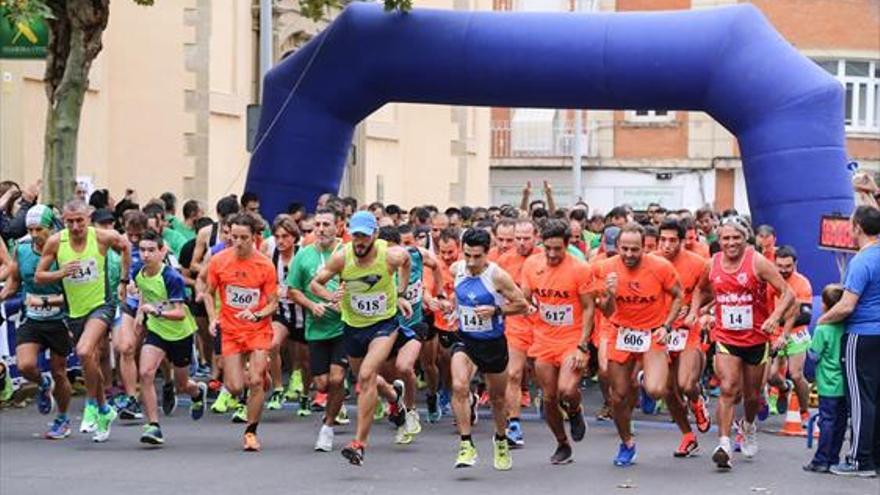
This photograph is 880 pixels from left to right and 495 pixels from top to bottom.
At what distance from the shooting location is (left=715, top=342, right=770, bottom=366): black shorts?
1376 centimetres

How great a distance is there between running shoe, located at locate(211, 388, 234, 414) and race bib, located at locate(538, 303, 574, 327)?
4121mm

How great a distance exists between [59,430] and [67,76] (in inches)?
181

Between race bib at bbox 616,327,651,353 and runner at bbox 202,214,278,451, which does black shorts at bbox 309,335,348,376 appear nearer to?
runner at bbox 202,214,278,451

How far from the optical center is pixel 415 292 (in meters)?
15.9

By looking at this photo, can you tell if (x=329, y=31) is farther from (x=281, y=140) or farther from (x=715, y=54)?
(x=715, y=54)

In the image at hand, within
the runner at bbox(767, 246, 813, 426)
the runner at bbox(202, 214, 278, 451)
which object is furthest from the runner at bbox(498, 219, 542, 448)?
the runner at bbox(767, 246, 813, 426)

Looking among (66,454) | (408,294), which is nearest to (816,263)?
(408,294)

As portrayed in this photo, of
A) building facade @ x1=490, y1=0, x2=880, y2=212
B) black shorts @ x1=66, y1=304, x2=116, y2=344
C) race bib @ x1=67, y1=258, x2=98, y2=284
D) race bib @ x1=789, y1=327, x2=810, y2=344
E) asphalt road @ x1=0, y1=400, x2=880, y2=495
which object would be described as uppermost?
building facade @ x1=490, y1=0, x2=880, y2=212

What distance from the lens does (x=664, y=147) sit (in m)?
49.4

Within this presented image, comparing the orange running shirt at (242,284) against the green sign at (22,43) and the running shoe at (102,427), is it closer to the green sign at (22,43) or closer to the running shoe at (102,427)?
the running shoe at (102,427)

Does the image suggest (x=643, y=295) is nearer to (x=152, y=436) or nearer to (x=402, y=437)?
(x=402, y=437)

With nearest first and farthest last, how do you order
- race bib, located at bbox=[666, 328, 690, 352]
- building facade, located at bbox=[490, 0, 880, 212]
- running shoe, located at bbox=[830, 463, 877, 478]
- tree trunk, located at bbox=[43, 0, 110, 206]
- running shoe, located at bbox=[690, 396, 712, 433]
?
1. running shoe, located at bbox=[830, 463, 877, 478]
2. race bib, located at bbox=[666, 328, 690, 352]
3. running shoe, located at bbox=[690, 396, 712, 433]
4. tree trunk, located at bbox=[43, 0, 110, 206]
5. building facade, located at bbox=[490, 0, 880, 212]

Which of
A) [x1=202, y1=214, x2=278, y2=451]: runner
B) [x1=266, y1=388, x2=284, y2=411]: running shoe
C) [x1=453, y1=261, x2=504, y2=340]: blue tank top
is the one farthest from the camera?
[x1=266, y1=388, x2=284, y2=411]: running shoe

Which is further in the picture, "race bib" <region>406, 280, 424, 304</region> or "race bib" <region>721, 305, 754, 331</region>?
"race bib" <region>406, 280, 424, 304</region>
